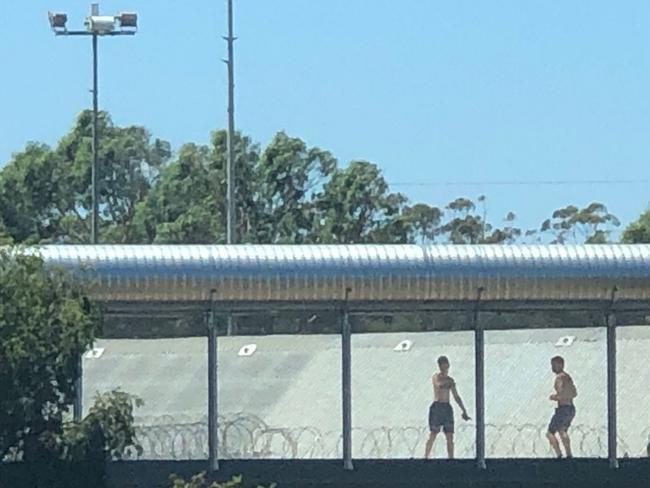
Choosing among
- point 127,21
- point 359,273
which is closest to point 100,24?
point 127,21

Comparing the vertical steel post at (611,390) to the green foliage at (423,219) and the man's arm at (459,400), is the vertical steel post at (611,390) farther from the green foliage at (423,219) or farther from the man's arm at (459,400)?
the green foliage at (423,219)

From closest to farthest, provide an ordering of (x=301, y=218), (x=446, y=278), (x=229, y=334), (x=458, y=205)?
1. (x=446, y=278)
2. (x=229, y=334)
3. (x=301, y=218)
4. (x=458, y=205)

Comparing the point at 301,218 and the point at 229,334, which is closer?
the point at 229,334

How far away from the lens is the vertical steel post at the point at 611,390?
2414 centimetres

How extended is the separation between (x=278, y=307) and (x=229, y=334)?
50.3 inches

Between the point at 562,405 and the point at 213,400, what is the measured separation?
4661mm

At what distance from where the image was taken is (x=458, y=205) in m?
70.9

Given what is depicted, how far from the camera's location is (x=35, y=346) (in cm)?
1833

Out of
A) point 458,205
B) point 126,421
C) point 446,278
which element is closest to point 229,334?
point 446,278

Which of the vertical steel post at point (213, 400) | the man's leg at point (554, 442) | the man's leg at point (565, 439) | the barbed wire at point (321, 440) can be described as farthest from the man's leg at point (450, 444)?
the vertical steel post at point (213, 400)

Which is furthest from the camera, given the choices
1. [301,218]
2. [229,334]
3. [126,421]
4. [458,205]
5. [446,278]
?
[458,205]

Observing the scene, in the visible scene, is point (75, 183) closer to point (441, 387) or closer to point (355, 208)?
point (355, 208)

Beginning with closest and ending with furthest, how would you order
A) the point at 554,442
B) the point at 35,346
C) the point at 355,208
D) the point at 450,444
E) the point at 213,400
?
the point at 35,346
the point at 213,400
the point at 450,444
the point at 554,442
the point at 355,208

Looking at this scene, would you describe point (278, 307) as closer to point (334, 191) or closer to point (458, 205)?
point (334, 191)
